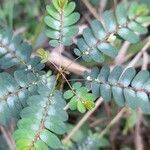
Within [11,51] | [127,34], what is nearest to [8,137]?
[11,51]

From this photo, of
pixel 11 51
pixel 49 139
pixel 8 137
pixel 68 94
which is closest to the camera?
pixel 49 139

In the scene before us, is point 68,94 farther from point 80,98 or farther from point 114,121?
point 114,121

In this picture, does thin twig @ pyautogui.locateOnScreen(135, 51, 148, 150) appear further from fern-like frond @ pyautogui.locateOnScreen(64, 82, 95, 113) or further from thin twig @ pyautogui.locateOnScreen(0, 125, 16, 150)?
fern-like frond @ pyautogui.locateOnScreen(64, 82, 95, 113)

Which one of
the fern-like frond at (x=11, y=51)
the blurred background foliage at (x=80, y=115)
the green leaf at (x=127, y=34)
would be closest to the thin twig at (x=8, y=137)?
the blurred background foliage at (x=80, y=115)

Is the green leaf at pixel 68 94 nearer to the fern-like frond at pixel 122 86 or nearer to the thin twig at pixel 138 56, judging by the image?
the fern-like frond at pixel 122 86

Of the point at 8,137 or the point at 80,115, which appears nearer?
the point at 8,137

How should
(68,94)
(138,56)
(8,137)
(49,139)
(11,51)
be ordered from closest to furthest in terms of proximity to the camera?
(49,139)
(68,94)
(11,51)
(8,137)
(138,56)
